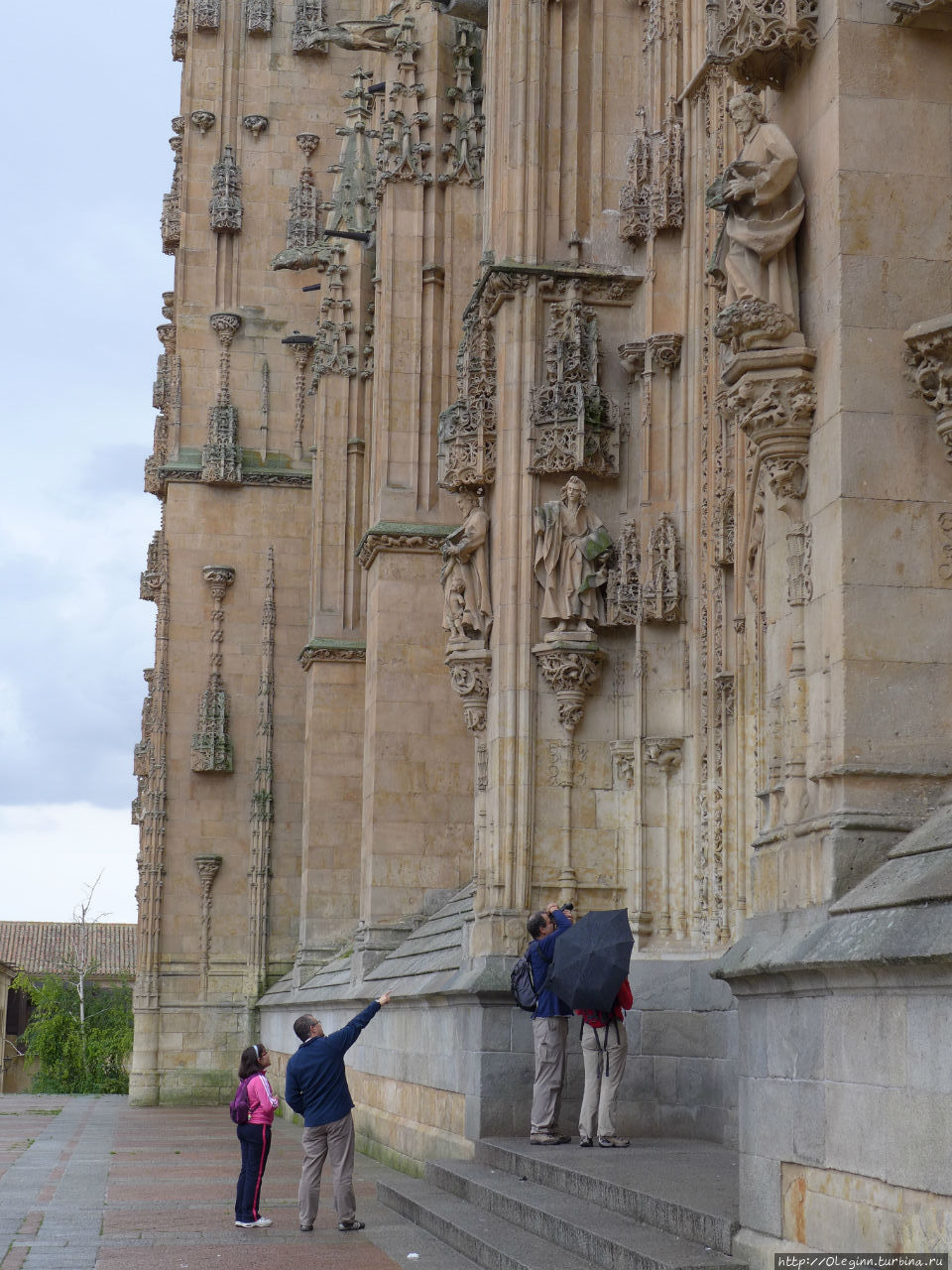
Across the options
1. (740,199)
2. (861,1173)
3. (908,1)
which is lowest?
(861,1173)

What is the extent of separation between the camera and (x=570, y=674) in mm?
15539

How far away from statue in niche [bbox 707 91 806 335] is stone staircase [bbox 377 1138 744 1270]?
416 centimetres

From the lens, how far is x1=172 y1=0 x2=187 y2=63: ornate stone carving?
1481 inches

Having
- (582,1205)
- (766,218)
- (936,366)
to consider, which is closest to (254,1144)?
(582,1205)

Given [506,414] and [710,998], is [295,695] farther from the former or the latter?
[710,998]

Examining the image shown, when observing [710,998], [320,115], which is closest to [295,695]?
[320,115]

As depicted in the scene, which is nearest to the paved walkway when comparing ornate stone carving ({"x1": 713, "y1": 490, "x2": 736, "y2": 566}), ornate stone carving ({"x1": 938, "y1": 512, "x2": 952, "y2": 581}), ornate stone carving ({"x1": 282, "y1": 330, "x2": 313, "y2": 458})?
ornate stone carving ({"x1": 938, "y1": 512, "x2": 952, "y2": 581})

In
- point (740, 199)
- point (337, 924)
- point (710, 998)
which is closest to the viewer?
point (740, 199)

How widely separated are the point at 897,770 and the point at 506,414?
28.4ft

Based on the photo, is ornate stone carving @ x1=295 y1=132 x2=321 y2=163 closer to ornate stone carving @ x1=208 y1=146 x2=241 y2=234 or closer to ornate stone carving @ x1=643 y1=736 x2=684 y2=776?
ornate stone carving @ x1=208 y1=146 x2=241 y2=234

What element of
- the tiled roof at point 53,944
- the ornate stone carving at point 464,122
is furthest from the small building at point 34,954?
the ornate stone carving at point 464,122

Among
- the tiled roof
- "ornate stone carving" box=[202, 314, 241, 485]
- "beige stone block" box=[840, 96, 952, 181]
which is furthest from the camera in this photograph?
the tiled roof

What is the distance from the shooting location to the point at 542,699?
1587 centimetres

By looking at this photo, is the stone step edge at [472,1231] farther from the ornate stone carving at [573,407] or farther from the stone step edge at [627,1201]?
the ornate stone carving at [573,407]
